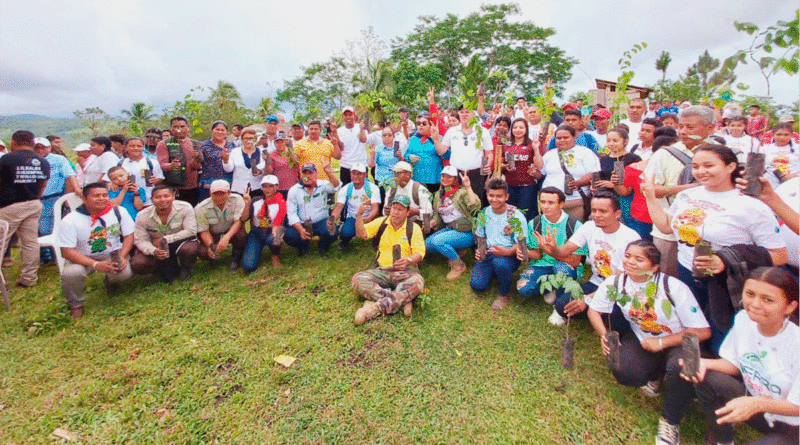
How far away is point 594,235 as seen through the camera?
161 inches

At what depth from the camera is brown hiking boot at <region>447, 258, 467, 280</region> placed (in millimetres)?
5707

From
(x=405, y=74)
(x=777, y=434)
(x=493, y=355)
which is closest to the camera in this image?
(x=777, y=434)

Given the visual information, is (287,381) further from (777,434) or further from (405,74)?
(405,74)

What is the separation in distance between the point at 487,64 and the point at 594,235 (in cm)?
3461

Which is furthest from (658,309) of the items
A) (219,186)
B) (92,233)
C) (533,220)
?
(92,233)

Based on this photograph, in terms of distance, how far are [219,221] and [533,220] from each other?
15.3ft

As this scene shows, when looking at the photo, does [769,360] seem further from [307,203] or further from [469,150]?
[307,203]

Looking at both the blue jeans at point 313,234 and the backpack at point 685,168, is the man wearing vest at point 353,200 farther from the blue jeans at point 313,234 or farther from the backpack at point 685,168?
the backpack at point 685,168

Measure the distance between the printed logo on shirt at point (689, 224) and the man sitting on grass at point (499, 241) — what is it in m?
1.70

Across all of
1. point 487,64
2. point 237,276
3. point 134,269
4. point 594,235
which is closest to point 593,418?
point 594,235

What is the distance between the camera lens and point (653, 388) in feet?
11.4

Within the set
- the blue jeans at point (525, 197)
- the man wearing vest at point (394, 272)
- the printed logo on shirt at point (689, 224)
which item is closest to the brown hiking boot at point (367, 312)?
the man wearing vest at point (394, 272)

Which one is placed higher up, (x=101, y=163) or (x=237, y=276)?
(x=101, y=163)

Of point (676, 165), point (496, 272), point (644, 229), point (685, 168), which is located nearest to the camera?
point (685, 168)
